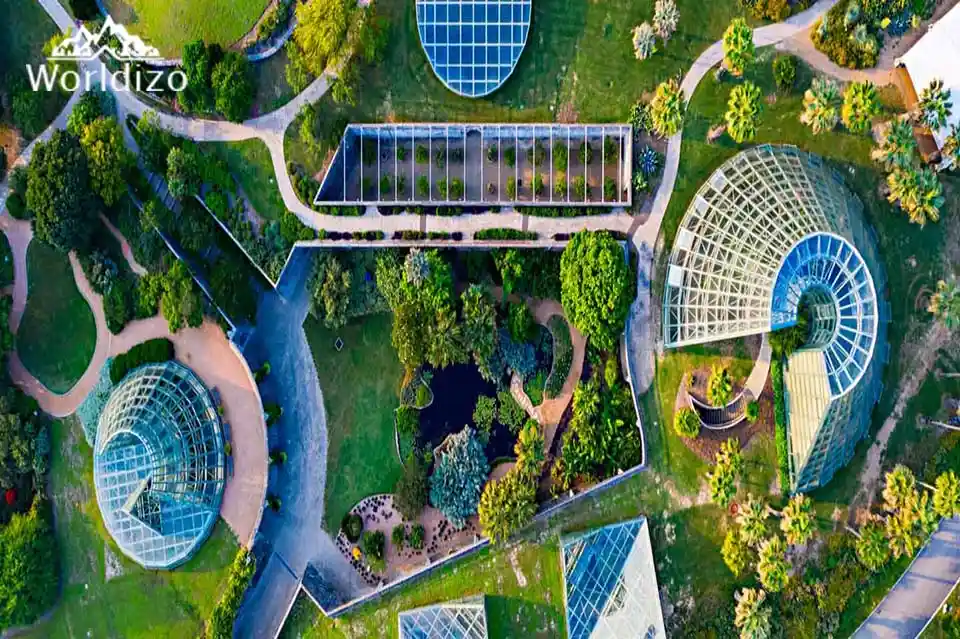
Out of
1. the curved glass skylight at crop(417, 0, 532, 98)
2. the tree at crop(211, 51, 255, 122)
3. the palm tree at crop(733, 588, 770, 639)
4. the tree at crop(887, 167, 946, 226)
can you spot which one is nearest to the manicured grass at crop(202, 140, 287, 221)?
the tree at crop(211, 51, 255, 122)

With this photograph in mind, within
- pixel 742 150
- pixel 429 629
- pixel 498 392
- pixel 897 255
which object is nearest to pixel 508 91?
pixel 742 150

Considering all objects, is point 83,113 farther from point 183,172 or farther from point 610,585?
point 610,585

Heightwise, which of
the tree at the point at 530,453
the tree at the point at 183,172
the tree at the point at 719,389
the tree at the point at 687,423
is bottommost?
the tree at the point at 530,453

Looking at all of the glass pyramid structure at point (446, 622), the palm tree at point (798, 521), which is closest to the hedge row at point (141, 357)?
the glass pyramid structure at point (446, 622)

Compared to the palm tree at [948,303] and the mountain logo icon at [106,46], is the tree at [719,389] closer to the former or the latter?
the palm tree at [948,303]

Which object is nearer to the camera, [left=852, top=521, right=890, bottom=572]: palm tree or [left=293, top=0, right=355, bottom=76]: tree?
[left=852, top=521, right=890, bottom=572]: palm tree

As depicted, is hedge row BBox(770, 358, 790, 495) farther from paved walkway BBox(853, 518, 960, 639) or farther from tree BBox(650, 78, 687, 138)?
tree BBox(650, 78, 687, 138)
